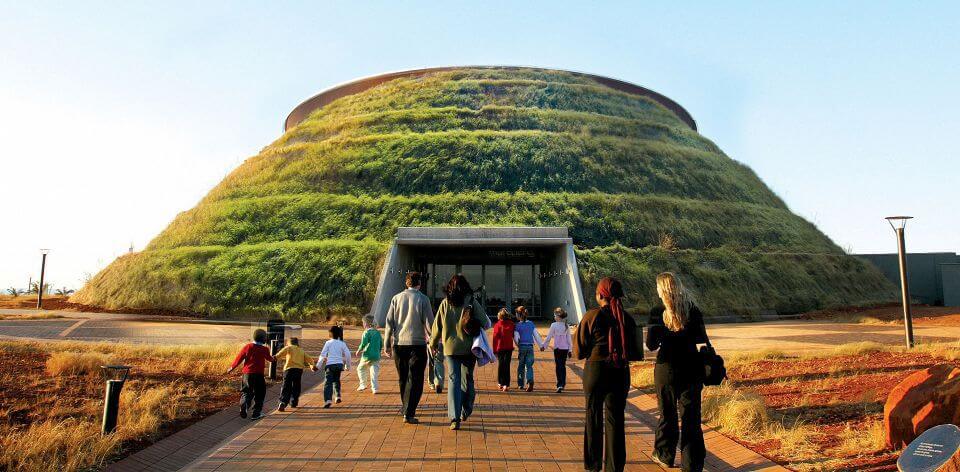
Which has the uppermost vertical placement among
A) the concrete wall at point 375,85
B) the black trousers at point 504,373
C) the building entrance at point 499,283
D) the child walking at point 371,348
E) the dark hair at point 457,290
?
the concrete wall at point 375,85

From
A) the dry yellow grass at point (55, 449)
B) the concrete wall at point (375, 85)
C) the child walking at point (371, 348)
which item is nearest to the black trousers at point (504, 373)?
the child walking at point (371, 348)

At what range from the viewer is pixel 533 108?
39.2 m

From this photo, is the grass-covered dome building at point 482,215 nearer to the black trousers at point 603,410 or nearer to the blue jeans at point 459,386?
the blue jeans at point 459,386

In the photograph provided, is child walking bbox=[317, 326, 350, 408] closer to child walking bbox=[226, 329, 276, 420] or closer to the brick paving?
the brick paving

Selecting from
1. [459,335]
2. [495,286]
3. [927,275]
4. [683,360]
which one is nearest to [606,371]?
[683,360]

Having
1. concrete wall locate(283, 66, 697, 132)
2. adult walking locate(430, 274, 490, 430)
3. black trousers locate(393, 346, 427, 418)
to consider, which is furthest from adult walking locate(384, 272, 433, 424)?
concrete wall locate(283, 66, 697, 132)

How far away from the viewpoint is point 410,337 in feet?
25.5

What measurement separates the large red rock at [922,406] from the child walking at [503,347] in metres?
5.66

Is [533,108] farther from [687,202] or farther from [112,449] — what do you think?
[112,449]

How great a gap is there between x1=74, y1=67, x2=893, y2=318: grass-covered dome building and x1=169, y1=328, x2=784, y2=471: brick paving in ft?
56.8

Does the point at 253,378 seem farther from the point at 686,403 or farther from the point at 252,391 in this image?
the point at 686,403

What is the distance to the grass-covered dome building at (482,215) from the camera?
89.1 ft

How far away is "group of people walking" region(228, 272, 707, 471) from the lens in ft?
17.9

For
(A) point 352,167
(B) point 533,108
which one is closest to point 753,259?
(B) point 533,108
